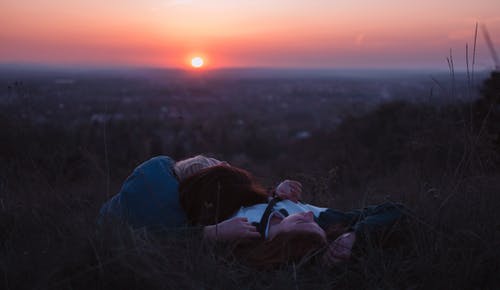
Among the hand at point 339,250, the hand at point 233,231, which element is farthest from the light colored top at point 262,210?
the hand at point 339,250

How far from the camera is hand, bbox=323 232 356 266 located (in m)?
1.99

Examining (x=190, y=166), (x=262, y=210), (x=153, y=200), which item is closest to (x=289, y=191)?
(x=262, y=210)

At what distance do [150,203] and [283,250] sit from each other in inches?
31.1

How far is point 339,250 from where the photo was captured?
6.61ft

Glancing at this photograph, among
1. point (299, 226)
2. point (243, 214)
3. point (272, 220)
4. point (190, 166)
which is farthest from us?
point (190, 166)

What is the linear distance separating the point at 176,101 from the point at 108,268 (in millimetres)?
25758

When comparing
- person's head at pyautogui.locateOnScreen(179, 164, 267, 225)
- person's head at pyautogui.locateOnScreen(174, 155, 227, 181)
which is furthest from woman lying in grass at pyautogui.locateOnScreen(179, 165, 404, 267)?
person's head at pyautogui.locateOnScreen(174, 155, 227, 181)

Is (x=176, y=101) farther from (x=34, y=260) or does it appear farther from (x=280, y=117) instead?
(x=34, y=260)

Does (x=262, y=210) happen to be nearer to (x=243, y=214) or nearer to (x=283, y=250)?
(x=243, y=214)

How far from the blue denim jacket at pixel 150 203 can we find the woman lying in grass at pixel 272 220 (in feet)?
0.21

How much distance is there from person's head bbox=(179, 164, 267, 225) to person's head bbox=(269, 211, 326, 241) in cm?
33

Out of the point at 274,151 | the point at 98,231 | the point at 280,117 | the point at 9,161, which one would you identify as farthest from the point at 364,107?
the point at 280,117

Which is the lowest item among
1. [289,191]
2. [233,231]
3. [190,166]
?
[233,231]

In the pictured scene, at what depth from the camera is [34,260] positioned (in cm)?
190
